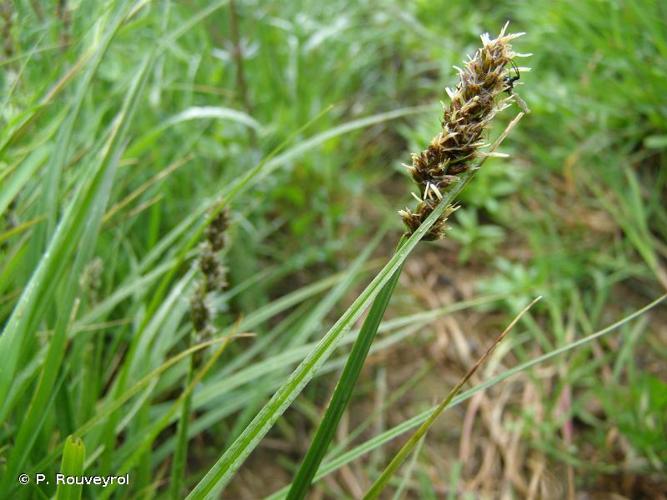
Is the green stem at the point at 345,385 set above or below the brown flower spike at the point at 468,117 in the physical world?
below

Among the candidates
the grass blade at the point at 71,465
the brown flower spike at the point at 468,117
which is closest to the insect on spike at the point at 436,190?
the brown flower spike at the point at 468,117

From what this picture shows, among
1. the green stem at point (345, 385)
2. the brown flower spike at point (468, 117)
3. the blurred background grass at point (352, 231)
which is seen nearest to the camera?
the brown flower spike at point (468, 117)

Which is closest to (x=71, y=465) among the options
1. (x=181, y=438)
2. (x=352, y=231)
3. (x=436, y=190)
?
(x=181, y=438)

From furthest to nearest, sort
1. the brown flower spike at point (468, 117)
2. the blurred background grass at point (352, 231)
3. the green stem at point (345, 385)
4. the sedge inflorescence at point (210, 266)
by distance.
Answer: the blurred background grass at point (352, 231) → the sedge inflorescence at point (210, 266) → the green stem at point (345, 385) → the brown flower spike at point (468, 117)

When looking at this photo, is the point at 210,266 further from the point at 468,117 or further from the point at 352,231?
the point at 352,231

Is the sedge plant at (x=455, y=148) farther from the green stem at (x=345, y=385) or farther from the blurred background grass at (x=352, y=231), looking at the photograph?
the blurred background grass at (x=352, y=231)

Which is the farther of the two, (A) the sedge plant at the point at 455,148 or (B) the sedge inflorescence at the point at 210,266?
(B) the sedge inflorescence at the point at 210,266
